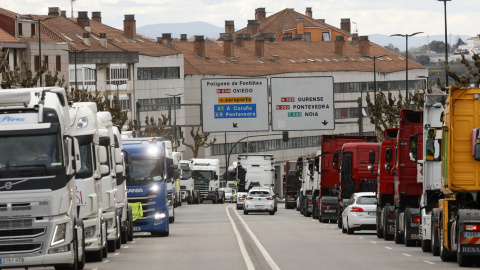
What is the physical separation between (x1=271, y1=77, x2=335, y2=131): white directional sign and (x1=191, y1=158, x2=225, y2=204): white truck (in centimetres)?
3849

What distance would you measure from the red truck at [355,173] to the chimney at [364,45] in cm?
13933

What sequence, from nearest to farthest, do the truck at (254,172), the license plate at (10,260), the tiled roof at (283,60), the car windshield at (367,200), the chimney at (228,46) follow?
the license plate at (10,260)
the car windshield at (367,200)
the truck at (254,172)
the tiled roof at (283,60)
the chimney at (228,46)

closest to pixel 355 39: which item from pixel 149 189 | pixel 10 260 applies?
pixel 149 189

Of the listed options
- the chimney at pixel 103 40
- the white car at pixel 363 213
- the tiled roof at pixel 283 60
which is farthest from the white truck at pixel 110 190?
the tiled roof at pixel 283 60

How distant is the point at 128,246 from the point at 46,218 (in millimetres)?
13647

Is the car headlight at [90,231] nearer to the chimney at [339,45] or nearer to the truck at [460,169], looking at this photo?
the truck at [460,169]

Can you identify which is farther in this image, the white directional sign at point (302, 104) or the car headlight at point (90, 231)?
the white directional sign at point (302, 104)

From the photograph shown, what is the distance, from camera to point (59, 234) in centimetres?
2219

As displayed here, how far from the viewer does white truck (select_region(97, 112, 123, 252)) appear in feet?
101

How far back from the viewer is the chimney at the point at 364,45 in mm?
186250

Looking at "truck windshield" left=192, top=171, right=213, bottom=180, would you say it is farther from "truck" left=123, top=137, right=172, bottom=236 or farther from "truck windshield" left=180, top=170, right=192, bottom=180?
"truck" left=123, top=137, right=172, bottom=236

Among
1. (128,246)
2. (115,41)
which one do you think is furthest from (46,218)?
(115,41)

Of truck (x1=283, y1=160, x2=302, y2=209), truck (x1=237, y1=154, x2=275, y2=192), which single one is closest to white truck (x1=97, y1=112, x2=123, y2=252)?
truck (x1=237, y1=154, x2=275, y2=192)

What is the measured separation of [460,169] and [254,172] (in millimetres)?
62288
